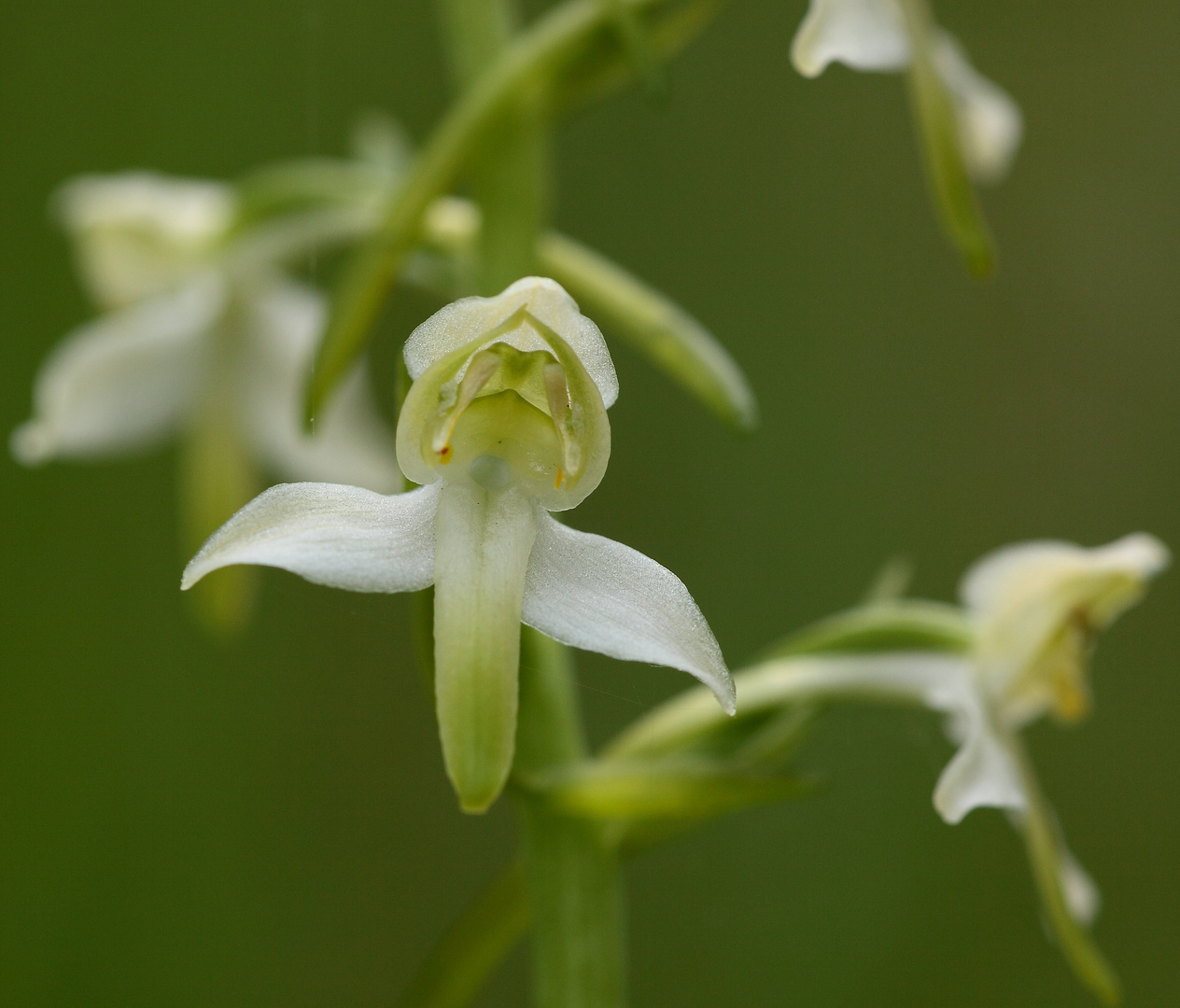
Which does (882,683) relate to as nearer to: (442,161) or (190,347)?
(442,161)

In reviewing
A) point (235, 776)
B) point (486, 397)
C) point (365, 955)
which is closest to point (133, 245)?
point (486, 397)

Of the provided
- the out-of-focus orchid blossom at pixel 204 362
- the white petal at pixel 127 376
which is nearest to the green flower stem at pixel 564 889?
the out-of-focus orchid blossom at pixel 204 362

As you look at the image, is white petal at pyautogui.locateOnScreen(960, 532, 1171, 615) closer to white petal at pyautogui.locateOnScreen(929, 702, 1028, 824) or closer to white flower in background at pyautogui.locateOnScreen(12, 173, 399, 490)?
white petal at pyautogui.locateOnScreen(929, 702, 1028, 824)

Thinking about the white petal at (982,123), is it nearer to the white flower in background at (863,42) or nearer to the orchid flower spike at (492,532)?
the white flower in background at (863,42)

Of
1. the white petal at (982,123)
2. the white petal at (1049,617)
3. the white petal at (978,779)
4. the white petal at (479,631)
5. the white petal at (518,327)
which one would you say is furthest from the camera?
the white petal at (982,123)

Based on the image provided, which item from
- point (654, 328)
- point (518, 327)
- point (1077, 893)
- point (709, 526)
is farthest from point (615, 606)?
point (709, 526)

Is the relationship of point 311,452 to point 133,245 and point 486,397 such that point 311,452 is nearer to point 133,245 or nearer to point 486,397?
point 133,245

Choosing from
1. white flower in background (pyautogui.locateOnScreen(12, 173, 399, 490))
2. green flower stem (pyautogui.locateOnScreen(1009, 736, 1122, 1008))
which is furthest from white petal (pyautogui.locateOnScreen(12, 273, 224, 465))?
green flower stem (pyautogui.locateOnScreen(1009, 736, 1122, 1008))
